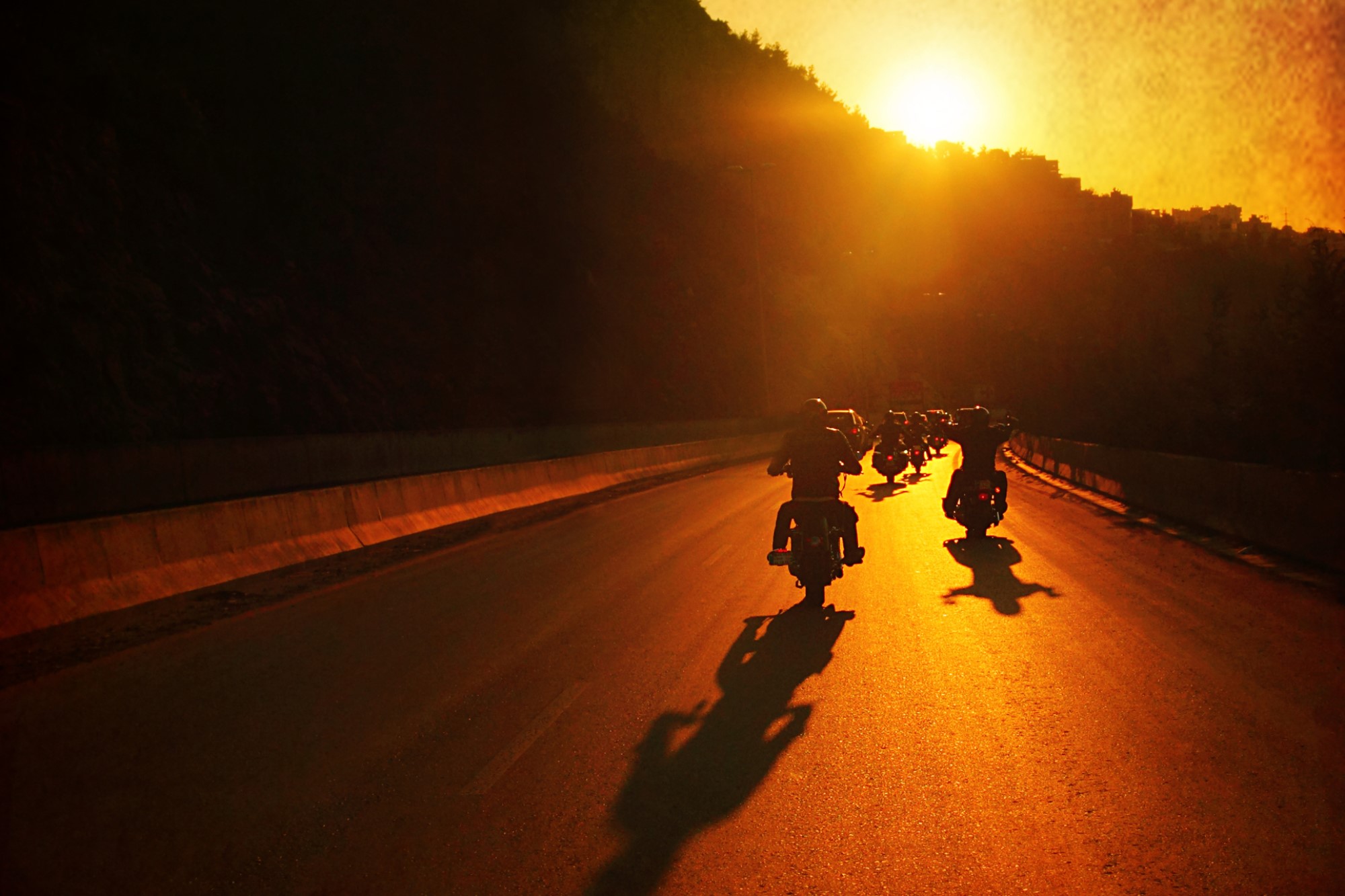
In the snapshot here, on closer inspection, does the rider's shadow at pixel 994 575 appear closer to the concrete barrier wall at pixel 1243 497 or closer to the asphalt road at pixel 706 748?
the asphalt road at pixel 706 748

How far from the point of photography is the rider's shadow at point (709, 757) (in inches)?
202

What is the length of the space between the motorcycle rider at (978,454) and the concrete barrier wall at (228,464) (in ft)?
→ 43.0

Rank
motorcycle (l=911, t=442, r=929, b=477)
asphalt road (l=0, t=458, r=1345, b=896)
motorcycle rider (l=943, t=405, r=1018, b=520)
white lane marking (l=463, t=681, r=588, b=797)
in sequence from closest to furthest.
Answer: asphalt road (l=0, t=458, r=1345, b=896) → white lane marking (l=463, t=681, r=588, b=797) → motorcycle rider (l=943, t=405, r=1018, b=520) → motorcycle (l=911, t=442, r=929, b=477)

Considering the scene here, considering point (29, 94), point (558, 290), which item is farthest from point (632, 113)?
point (29, 94)

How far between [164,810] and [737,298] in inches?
3117

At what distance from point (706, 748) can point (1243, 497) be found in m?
12.3

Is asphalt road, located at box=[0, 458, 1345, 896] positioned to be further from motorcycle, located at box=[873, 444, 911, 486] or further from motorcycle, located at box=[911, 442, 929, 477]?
motorcycle, located at box=[911, 442, 929, 477]

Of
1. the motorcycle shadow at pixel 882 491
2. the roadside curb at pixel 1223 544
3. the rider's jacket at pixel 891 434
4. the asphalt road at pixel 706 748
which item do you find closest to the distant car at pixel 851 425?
the rider's jacket at pixel 891 434

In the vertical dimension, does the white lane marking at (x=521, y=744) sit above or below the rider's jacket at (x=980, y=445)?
below

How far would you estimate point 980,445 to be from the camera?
1767cm

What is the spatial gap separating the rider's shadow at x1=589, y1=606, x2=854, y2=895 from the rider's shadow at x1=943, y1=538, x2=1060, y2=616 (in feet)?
9.50

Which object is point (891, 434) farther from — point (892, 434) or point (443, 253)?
point (443, 253)

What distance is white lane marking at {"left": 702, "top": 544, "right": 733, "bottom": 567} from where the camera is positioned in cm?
1536

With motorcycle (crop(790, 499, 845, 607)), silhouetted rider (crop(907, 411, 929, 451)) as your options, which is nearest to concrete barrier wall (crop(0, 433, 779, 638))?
motorcycle (crop(790, 499, 845, 607))
